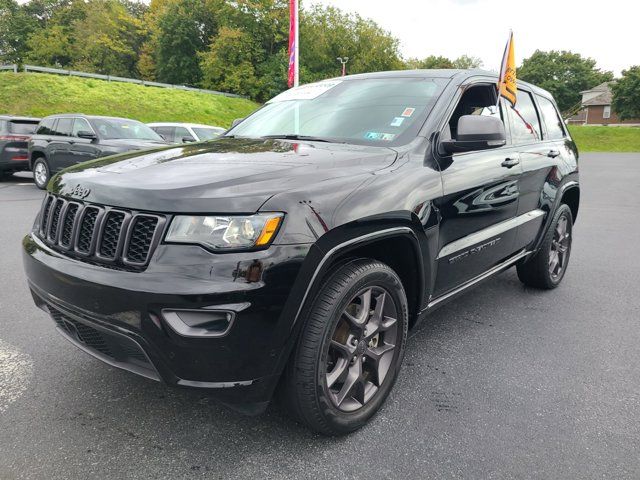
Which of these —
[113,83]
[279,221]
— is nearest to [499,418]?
[279,221]

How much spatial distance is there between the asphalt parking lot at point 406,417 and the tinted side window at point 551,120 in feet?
5.57

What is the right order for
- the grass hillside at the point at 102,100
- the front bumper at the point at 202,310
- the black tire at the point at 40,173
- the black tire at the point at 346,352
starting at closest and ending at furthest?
the front bumper at the point at 202,310 < the black tire at the point at 346,352 < the black tire at the point at 40,173 < the grass hillside at the point at 102,100

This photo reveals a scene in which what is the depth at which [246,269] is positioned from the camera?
5.74ft

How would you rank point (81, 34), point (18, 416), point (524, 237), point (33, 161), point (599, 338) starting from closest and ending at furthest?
point (18, 416) → point (599, 338) → point (524, 237) → point (33, 161) → point (81, 34)

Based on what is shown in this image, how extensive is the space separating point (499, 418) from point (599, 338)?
59.7 inches

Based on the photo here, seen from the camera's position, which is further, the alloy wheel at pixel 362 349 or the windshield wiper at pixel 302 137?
the windshield wiper at pixel 302 137

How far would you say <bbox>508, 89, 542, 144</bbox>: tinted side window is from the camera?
3.67 m

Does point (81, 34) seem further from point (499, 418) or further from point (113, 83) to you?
point (499, 418)

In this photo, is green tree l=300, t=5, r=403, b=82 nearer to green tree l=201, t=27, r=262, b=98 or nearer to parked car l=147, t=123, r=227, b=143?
green tree l=201, t=27, r=262, b=98

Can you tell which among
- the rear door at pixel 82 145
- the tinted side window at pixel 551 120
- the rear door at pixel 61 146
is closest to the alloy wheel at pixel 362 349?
the tinted side window at pixel 551 120

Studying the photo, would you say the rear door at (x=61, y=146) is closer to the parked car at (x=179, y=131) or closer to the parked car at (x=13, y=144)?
the parked car at (x=13, y=144)

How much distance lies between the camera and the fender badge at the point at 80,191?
6.92ft

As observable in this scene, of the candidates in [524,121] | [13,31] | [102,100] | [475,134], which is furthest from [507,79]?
[13,31]

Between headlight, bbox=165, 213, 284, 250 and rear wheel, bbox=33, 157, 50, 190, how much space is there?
11.0 m
